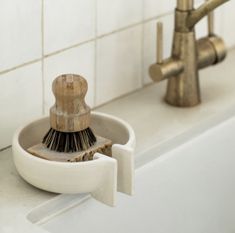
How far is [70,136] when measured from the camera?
871 mm

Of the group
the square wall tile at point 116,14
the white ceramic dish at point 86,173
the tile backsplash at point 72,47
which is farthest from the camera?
the square wall tile at point 116,14

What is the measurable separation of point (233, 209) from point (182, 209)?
131 millimetres

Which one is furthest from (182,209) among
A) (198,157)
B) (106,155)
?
(106,155)

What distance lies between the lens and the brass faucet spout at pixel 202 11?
101 centimetres

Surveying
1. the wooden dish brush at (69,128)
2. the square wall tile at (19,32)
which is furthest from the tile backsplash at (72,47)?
the wooden dish brush at (69,128)

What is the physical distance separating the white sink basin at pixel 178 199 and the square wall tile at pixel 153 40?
0.15m

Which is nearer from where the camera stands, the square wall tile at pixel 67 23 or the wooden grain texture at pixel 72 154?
the wooden grain texture at pixel 72 154

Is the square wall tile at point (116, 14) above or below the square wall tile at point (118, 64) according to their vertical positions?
above

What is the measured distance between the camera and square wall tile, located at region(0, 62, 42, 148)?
3.11ft

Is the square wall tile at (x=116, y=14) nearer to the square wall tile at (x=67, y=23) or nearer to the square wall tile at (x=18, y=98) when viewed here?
the square wall tile at (x=67, y=23)

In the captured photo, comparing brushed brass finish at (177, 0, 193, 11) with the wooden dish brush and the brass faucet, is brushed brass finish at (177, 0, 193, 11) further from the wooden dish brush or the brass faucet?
the wooden dish brush

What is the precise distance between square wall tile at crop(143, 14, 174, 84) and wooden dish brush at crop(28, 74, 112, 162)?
0.29 m

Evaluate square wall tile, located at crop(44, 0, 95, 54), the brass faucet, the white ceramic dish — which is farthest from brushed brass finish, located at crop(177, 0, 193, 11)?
the white ceramic dish

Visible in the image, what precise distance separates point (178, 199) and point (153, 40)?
257mm
